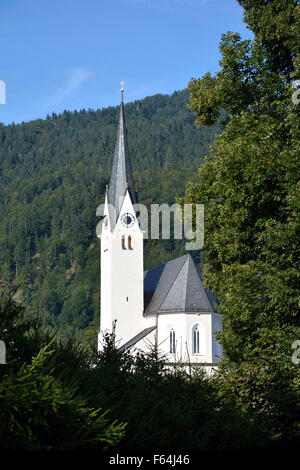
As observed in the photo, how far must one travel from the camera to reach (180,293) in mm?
49594

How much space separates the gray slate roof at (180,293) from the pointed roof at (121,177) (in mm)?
6486

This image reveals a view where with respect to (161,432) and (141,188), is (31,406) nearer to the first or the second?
(161,432)

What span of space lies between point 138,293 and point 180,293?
4023 millimetres

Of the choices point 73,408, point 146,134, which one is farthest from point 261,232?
point 146,134

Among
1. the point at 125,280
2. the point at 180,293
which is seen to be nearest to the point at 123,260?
the point at 125,280

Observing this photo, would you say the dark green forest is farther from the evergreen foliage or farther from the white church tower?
the white church tower

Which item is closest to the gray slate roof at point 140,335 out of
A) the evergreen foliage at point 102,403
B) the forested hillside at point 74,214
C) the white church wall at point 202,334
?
the white church wall at point 202,334

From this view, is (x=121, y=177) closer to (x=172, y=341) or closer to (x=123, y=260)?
(x=123, y=260)

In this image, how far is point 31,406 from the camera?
741 cm

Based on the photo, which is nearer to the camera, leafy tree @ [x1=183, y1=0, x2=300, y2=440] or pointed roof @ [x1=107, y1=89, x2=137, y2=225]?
leafy tree @ [x1=183, y1=0, x2=300, y2=440]

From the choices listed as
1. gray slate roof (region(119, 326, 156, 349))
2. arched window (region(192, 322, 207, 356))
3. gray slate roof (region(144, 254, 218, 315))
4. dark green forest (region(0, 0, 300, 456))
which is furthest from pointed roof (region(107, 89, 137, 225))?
dark green forest (region(0, 0, 300, 456))

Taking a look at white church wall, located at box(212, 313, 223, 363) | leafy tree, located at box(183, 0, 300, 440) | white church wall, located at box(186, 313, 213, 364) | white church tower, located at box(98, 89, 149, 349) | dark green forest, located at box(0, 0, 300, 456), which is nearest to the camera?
dark green forest, located at box(0, 0, 300, 456)

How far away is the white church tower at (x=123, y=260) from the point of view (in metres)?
51.2

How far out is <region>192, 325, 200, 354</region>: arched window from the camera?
48031mm
